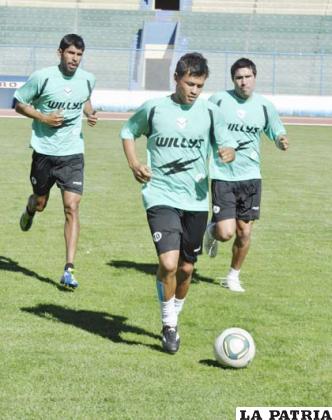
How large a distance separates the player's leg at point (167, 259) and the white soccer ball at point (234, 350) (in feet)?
1.42

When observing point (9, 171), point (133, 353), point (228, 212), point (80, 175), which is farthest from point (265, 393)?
point (9, 171)

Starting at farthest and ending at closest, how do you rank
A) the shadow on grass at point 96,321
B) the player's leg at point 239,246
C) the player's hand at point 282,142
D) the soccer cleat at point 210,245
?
the soccer cleat at point 210,245, the player's leg at point 239,246, the player's hand at point 282,142, the shadow on grass at point 96,321

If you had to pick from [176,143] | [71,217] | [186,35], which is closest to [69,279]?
[71,217]

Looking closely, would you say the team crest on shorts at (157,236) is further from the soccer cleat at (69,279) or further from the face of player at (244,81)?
the face of player at (244,81)

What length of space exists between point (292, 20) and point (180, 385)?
42.8 metres

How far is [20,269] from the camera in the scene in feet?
29.9

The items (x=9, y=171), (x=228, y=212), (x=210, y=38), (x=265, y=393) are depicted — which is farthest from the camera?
(x=210, y=38)

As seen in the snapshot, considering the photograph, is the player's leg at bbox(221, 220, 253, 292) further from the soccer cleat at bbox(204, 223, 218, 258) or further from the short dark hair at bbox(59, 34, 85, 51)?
the short dark hair at bbox(59, 34, 85, 51)

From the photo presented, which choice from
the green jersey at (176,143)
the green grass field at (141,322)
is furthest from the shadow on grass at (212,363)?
the green jersey at (176,143)

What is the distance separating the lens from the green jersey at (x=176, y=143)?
6.32 m

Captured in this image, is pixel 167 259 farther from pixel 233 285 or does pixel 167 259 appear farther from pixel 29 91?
pixel 29 91

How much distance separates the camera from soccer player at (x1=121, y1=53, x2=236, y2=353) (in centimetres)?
626

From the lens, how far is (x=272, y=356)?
6.18 meters

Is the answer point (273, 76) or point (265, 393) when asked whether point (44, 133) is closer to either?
point (265, 393)
